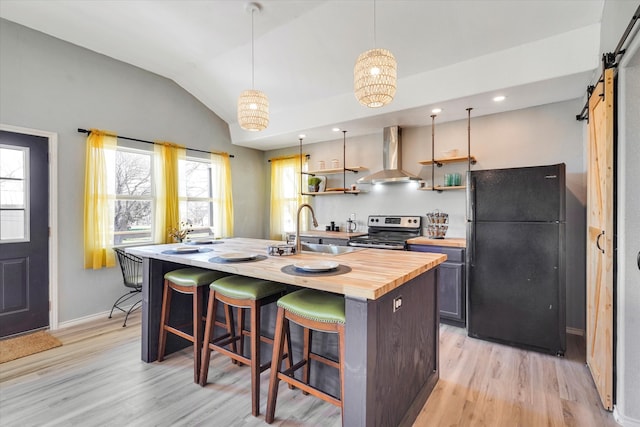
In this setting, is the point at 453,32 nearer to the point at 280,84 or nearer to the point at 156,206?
the point at 280,84

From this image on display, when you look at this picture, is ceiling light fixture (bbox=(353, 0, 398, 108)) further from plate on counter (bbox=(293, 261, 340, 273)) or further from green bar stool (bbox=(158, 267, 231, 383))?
green bar stool (bbox=(158, 267, 231, 383))

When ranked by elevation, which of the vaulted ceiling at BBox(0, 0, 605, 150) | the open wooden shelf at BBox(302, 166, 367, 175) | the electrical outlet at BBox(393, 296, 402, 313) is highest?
the vaulted ceiling at BBox(0, 0, 605, 150)

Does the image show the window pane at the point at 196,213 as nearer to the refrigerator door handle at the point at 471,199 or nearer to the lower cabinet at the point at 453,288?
the lower cabinet at the point at 453,288

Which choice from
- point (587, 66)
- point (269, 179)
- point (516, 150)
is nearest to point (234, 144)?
point (269, 179)

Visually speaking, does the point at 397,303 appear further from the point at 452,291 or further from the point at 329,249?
the point at 452,291

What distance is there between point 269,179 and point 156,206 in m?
2.14

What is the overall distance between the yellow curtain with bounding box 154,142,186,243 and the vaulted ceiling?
1081 millimetres

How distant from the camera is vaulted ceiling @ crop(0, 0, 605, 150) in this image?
2514mm

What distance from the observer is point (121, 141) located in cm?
380

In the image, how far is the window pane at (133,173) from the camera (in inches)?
153

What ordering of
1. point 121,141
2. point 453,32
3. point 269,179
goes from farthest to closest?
point 269,179 < point 121,141 < point 453,32

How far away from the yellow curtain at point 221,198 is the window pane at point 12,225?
2.30 metres

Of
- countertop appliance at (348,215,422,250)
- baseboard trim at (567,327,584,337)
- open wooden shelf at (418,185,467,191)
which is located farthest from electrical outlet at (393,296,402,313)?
baseboard trim at (567,327,584,337)

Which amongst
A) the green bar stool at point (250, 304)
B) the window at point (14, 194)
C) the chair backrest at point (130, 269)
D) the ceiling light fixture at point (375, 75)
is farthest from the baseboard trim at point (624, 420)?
the window at point (14, 194)
